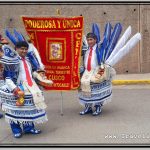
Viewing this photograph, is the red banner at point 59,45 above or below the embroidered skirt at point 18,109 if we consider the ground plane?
above

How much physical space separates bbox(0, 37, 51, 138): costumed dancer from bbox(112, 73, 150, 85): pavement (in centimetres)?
459

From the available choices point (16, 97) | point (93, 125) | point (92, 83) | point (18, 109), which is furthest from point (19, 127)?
point (92, 83)

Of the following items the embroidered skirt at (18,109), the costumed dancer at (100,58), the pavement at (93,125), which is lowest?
the pavement at (93,125)

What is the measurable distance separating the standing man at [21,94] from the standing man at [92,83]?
3.66 ft

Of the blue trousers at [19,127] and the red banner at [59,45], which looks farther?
the red banner at [59,45]

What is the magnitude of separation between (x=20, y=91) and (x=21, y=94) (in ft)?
0.15

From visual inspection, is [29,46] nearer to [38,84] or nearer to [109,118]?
[38,84]

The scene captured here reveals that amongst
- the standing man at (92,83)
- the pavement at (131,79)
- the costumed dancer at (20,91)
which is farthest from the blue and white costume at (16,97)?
the pavement at (131,79)

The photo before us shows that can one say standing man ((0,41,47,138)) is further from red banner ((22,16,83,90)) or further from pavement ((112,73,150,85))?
pavement ((112,73,150,85))

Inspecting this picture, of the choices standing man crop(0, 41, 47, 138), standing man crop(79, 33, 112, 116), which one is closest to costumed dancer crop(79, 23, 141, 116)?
standing man crop(79, 33, 112, 116)

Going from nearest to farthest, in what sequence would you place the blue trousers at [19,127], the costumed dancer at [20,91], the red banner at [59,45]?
the costumed dancer at [20,91] < the blue trousers at [19,127] < the red banner at [59,45]

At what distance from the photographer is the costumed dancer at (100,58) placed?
689cm

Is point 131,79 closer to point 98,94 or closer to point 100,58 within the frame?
point 98,94

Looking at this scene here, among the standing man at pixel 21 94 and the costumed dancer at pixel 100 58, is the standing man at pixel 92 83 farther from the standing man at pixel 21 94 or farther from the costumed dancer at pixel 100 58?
the standing man at pixel 21 94
